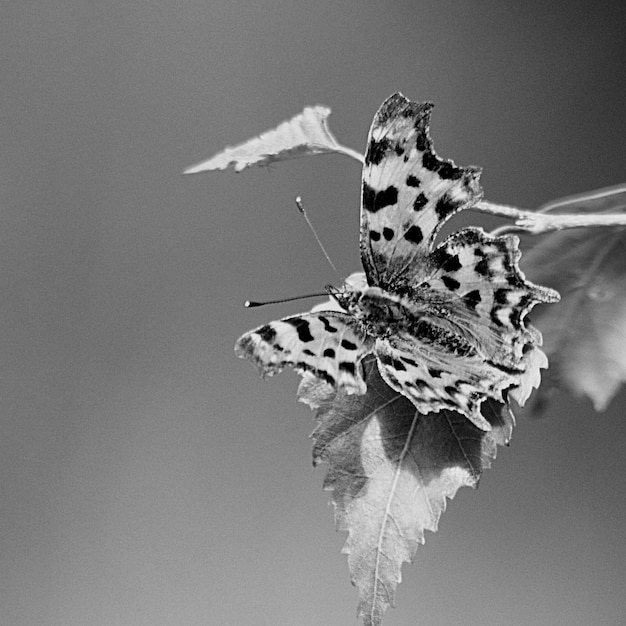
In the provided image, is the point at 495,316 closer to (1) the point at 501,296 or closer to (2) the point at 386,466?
(1) the point at 501,296

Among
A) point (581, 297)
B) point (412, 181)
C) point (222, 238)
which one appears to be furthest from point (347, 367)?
point (222, 238)

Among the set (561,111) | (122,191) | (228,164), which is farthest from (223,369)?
(228,164)

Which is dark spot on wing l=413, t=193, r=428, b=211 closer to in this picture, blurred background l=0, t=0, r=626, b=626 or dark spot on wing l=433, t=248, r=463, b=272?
dark spot on wing l=433, t=248, r=463, b=272

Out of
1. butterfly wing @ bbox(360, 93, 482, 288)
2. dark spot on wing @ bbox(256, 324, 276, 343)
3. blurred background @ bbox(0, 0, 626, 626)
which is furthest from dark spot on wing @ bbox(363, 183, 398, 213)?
blurred background @ bbox(0, 0, 626, 626)

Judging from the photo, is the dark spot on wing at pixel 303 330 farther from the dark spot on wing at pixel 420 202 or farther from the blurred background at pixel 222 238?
the blurred background at pixel 222 238

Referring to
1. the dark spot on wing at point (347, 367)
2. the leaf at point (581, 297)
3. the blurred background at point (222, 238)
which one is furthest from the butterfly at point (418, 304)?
the blurred background at point (222, 238)

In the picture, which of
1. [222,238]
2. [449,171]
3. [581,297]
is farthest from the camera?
[222,238]

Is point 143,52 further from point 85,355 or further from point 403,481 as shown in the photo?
point 403,481
